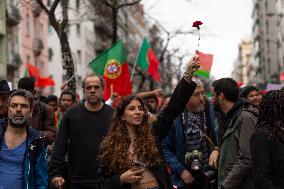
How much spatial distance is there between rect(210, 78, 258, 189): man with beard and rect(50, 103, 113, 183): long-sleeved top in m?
1.38

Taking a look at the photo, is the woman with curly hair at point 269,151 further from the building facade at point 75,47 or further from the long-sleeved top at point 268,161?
the building facade at point 75,47

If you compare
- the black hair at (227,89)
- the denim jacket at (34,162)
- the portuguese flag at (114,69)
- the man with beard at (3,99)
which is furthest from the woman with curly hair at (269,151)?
the portuguese flag at (114,69)

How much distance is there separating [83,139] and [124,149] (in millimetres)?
1931

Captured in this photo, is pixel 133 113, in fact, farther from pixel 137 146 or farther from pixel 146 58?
pixel 146 58

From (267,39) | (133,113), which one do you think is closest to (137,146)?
(133,113)

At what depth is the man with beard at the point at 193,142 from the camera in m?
8.19

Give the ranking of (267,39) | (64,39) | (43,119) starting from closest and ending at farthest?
(43,119) → (64,39) → (267,39)

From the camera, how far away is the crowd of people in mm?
5922

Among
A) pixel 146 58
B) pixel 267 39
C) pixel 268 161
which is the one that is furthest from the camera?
pixel 267 39

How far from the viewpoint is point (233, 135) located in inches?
280

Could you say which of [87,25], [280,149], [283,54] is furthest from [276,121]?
[283,54]

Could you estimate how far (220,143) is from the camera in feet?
24.1

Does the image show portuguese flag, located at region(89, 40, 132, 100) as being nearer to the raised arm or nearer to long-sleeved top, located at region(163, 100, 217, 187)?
long-sleeved top, located at region(163, 100, 217, 187)

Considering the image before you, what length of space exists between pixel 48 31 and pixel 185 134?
4512 centimetres
